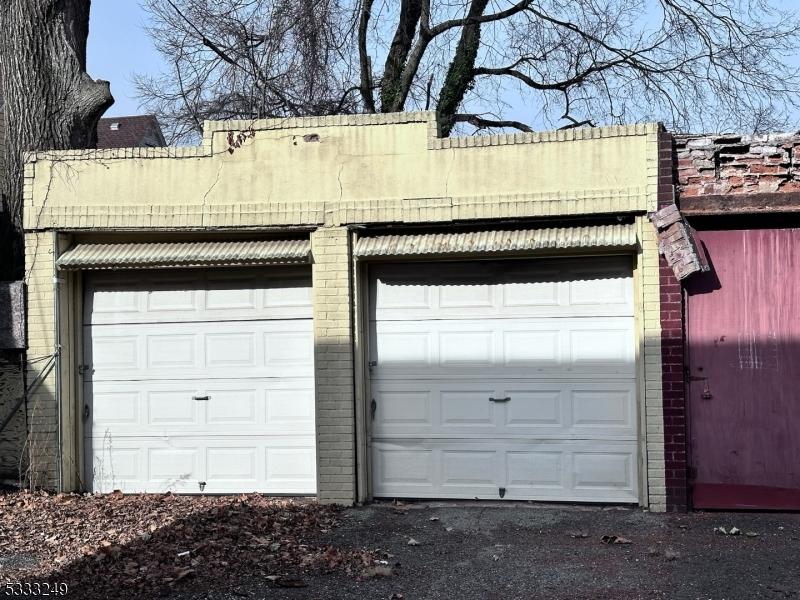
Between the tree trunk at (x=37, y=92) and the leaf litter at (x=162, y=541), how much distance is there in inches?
125

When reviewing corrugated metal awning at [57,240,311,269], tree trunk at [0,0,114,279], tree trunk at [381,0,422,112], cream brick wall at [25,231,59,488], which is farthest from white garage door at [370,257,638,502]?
tree trunk at [381,0,422,112]

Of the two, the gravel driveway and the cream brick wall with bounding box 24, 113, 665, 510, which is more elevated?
the cream brick wall with bounding box 24, 113, 665, 510

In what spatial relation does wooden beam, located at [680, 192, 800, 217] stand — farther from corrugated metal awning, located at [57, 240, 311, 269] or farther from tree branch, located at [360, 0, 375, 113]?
tree branch, located at [360, 0, 375, 113]

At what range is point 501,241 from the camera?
7.93 m

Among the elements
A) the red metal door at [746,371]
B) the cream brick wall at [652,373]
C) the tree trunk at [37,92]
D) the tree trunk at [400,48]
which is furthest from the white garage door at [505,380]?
the tree trunk at [400,48]

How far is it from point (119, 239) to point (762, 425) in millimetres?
6223

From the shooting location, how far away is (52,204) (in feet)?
28.4

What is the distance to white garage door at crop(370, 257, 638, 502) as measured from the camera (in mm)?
8031

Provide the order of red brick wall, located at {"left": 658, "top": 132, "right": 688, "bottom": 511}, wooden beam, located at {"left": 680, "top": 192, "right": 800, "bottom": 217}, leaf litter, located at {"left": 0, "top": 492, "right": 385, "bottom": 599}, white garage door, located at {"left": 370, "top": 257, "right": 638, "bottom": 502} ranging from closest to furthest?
leaf litter, located at {"left": 0, "top": 492, "right": 385, "bottom": 599}
wooden beam, located at {"left": 680, "top": 192, "right": 800, "bottom": 217}
red brick wall, located at {"left": 658, "top": 132, "right": 688, "bottom": 511}
white garage door, located at {"left": 370, "top": 257, "right": 638, "bottom": 502}

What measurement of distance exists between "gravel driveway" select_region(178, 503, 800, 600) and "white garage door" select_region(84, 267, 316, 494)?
1.23 meters

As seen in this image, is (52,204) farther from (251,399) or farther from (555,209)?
(555,209)

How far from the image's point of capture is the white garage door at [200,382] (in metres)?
8.58

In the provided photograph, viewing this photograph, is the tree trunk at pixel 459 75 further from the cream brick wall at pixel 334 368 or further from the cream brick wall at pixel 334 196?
the cream brick wall at pixel 334 368

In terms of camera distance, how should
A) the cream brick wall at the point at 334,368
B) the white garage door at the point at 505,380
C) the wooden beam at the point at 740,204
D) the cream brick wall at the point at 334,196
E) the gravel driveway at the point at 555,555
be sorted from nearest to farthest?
the gravel driveway at the point at 555,555, the wooden beam at the point at 740,204, the cream brick wall at the point at 334,196, the white garage door at the point at 505,380, the cream brick wall at the point at 334,368
